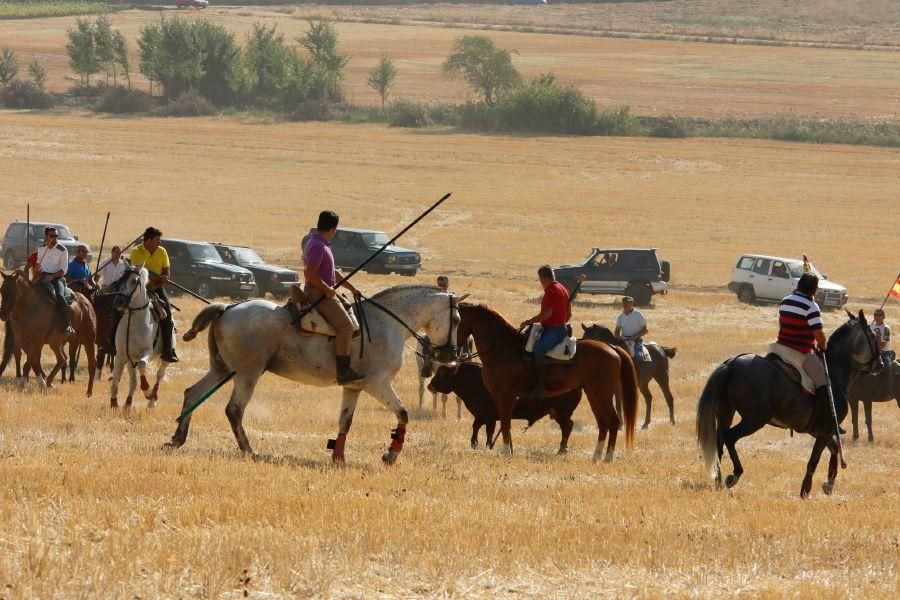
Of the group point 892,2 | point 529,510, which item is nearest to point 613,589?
point 529,510

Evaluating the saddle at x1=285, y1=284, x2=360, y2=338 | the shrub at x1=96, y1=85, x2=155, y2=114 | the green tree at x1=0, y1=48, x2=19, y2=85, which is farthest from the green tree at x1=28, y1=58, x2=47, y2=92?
the saddle at x1=285, y1=284, x2=360, y2=338

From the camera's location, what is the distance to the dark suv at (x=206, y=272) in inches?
1527

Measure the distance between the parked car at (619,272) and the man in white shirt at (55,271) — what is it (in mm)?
22275

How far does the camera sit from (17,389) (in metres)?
21.3

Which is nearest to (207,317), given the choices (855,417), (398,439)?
(398,439)

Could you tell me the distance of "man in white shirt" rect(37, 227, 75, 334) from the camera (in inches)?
859

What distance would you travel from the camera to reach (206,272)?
39.3 metres

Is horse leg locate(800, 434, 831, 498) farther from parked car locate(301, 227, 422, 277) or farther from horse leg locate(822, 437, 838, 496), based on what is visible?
parked car locate(301, 227, 422, 277)

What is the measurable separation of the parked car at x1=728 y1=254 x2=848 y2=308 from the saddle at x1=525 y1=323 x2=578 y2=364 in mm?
25734

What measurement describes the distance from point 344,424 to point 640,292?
26.9m

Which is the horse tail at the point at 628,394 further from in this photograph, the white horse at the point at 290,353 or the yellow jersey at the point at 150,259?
the yellow jersey at the point at 150,259

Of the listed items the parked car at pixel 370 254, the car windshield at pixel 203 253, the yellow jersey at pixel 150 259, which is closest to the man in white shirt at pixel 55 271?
the yellow jersey at pixel 150 259

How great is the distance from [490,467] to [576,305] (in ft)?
84.3

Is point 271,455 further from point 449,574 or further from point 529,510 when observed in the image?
point 449,574
